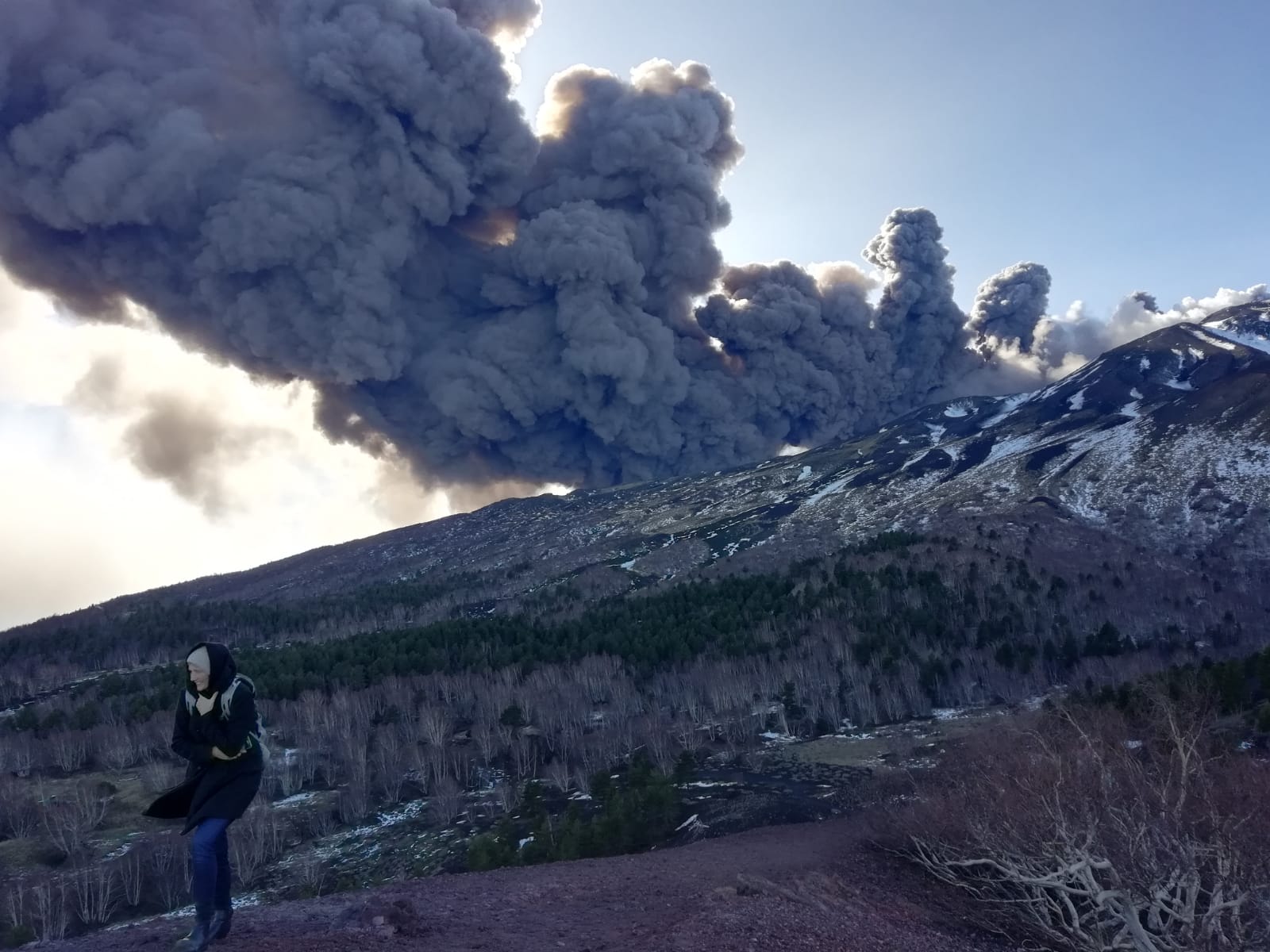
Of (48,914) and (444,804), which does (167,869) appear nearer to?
(48,914)

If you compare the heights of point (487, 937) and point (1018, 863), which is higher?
point (487, 937)

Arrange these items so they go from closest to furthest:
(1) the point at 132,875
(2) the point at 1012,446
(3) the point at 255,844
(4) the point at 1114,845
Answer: (4) the point at 1114,845
(1) the point at 132,875
(3) the point at 255,844
(2) the point at 1012,446

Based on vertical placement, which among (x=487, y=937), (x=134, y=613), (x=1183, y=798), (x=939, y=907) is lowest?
(x=939, y=907)

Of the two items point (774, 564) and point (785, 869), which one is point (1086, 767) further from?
point (774, 564)

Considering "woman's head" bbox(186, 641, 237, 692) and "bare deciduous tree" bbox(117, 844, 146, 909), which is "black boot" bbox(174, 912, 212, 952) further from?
"bare deciduous tree" bbox(117, 844, 146, 909)

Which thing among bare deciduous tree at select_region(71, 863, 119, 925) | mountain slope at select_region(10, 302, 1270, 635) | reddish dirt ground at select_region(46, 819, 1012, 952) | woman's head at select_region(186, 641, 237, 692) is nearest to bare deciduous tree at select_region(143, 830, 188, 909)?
bare deciduous tree at select_region(71, 863, 119, 925)

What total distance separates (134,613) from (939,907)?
86.8 metres

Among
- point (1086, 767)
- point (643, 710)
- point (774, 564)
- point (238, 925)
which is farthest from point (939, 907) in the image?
point (774, 564)

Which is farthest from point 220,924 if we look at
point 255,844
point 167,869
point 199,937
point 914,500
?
point 914,500

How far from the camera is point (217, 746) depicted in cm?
753

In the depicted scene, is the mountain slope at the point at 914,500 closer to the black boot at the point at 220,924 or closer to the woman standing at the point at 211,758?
the black boot at the point at 220,924

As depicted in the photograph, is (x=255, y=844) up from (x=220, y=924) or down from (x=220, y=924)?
down

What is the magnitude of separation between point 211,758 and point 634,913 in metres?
5.34

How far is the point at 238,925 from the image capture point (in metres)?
8.76
